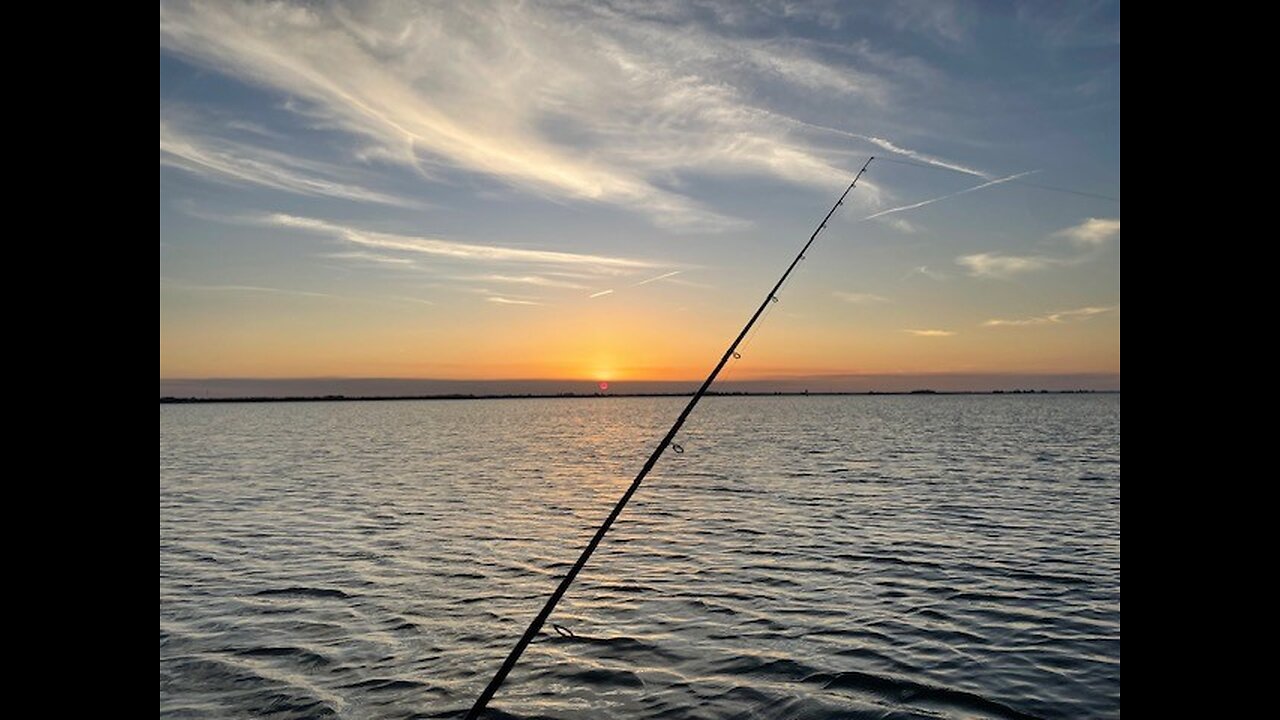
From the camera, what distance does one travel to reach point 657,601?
11500 mm

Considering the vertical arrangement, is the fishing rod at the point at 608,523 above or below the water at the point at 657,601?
above

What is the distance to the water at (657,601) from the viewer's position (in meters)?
8.04

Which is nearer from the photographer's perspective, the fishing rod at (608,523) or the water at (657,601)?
the fishing rod at (608,523)

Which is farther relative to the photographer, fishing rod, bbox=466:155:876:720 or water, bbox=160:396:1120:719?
water, bbox=160:396:1120:719

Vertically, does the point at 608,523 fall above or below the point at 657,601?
above

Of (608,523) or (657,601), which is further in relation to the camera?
(657,601)

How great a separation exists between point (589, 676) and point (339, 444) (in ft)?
161

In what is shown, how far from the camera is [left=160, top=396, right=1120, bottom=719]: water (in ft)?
26.4

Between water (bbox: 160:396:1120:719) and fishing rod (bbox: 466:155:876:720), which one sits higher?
fishing rod (bbox: 466:155:876:720)
